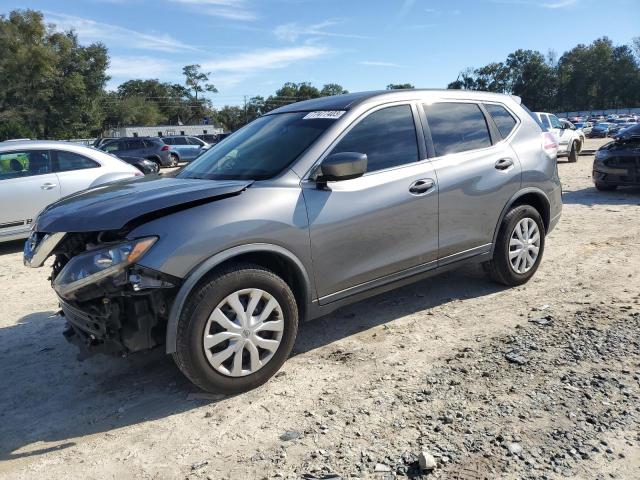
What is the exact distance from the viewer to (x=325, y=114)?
3.98 metres

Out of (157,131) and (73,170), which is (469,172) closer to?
(73,170)

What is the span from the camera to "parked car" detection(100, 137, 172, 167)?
22000 millimetres

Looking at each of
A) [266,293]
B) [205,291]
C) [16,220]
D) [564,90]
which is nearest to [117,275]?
[205,291]

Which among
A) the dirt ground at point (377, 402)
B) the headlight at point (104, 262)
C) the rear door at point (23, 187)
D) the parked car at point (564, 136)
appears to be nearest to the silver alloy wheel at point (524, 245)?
the dirt ground at point (377, 402)

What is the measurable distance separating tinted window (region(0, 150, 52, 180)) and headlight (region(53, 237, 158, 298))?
17.8ft

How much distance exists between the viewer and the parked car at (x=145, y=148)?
2200 centimetres

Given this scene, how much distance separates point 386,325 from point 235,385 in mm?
1554

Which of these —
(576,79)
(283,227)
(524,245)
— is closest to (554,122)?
(524,245)

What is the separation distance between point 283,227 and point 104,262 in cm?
108

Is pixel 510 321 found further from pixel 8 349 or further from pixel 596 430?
pixel 8 349

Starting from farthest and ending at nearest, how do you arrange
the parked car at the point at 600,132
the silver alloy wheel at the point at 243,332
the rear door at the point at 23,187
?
the parked car at the point at 600,132, the rear door at the point at 23,187, the silver alloy wheel at the point at 243,332

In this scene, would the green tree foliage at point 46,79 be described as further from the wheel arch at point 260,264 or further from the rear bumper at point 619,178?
the wheel arch at point 260,264

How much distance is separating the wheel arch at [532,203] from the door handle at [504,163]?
284mm

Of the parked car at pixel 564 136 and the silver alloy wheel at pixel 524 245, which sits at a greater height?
the parked car at pixel 564 136
